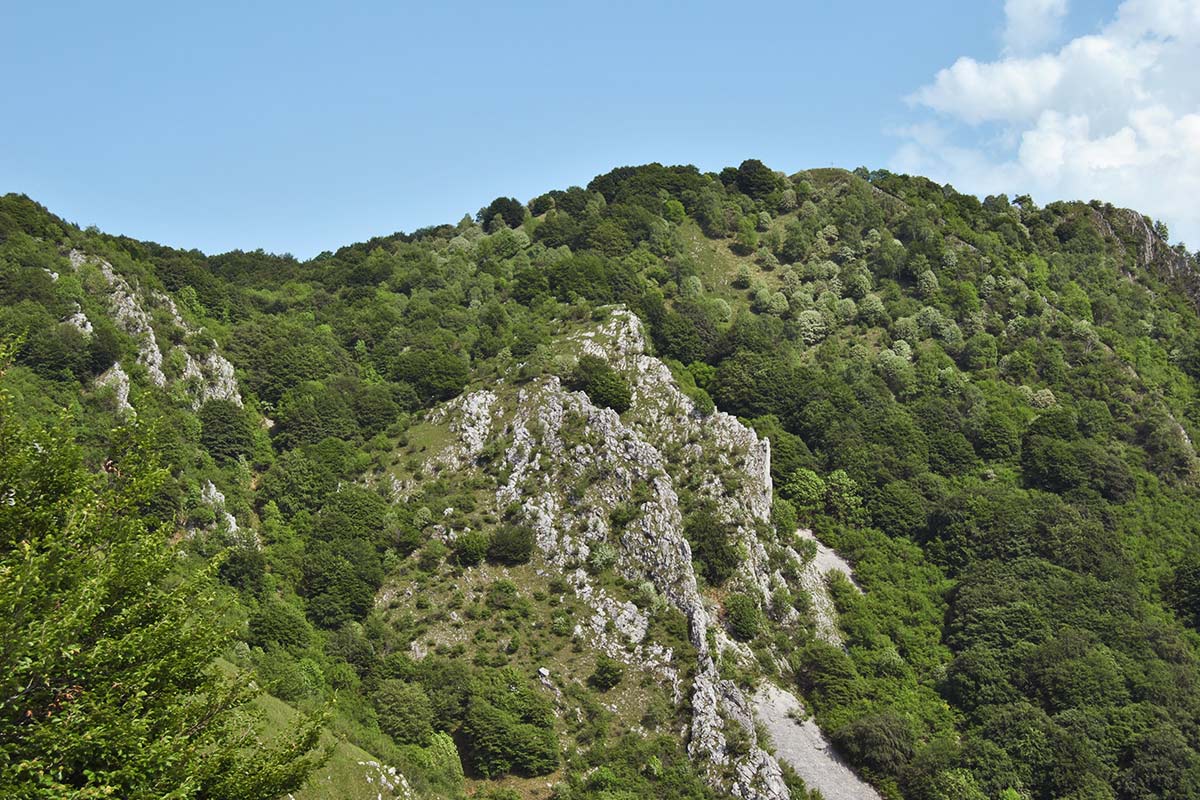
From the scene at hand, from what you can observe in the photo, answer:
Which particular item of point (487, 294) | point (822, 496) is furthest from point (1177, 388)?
point (487, 294)

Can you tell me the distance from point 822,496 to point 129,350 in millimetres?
63935

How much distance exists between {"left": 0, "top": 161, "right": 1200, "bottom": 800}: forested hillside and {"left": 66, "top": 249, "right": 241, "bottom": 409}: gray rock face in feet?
1.09

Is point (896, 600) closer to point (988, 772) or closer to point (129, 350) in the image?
point (988, 772)

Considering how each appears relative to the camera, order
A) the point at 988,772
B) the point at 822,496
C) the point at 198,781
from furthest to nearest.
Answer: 1. the point at 822,496
2. the point at 988,772
3. the point at 198,781

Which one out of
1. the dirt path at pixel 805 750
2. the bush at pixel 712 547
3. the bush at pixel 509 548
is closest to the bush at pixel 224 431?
the bush at pixel 509 548

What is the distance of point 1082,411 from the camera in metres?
103

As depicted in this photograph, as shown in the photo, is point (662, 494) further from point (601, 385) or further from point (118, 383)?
point (118, 383)

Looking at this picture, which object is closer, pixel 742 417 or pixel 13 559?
pixel 13 559

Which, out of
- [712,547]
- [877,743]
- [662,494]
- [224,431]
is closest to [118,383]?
[224,431]

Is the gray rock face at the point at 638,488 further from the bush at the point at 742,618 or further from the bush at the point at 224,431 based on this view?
the bush at the point at 224,431

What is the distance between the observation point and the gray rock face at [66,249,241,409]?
83.4 meters

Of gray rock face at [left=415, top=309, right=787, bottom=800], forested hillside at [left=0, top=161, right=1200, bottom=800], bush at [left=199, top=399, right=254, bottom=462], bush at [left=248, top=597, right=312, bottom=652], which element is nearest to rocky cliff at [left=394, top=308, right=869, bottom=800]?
gray rock face at [left=415, top=309, right=787, bottom=800]

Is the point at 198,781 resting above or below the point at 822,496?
below

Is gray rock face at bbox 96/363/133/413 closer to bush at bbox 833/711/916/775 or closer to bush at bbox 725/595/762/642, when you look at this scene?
bush at bbox 725/595/762/642
